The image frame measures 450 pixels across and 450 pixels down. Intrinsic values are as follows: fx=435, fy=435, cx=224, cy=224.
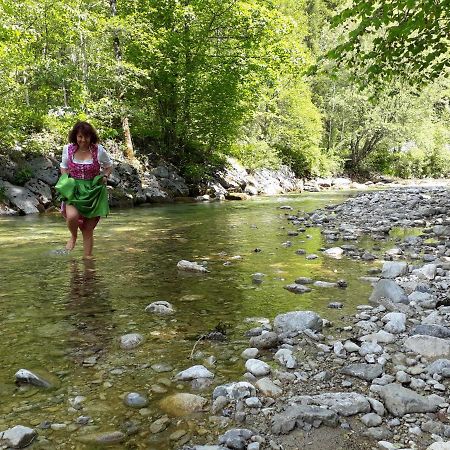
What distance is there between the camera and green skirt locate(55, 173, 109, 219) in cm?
637

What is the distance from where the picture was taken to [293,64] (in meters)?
22.1

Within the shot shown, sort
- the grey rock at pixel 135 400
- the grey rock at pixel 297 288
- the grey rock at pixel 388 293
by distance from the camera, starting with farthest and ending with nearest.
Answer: the grey rock at pixel 297 288, the grey rock at pixel 388 293, the grey rock at pixel 135 400

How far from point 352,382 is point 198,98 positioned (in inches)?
870

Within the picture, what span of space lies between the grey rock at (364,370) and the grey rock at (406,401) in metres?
0.28

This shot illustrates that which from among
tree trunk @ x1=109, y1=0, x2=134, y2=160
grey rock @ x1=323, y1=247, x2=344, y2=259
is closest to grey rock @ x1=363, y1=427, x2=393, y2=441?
grey rock @ x1=323, y1=247, x2=344, y2=259

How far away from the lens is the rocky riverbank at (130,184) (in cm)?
1655

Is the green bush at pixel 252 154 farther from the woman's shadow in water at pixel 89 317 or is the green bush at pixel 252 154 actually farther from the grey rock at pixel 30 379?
the grey rock at pixel 30 379

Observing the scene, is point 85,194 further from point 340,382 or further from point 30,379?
point 340,382

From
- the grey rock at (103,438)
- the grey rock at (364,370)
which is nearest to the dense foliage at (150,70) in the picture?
the grey rock at (364,370)

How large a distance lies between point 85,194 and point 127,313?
291 centimetres

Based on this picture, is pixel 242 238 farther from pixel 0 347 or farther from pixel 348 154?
pixel 348 154

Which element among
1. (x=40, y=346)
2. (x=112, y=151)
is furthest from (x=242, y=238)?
(x=112, y=151)

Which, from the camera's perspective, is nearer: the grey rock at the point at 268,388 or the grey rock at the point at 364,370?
the grey rock at the point at 268,388

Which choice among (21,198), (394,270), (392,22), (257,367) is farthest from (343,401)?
(21,198)
